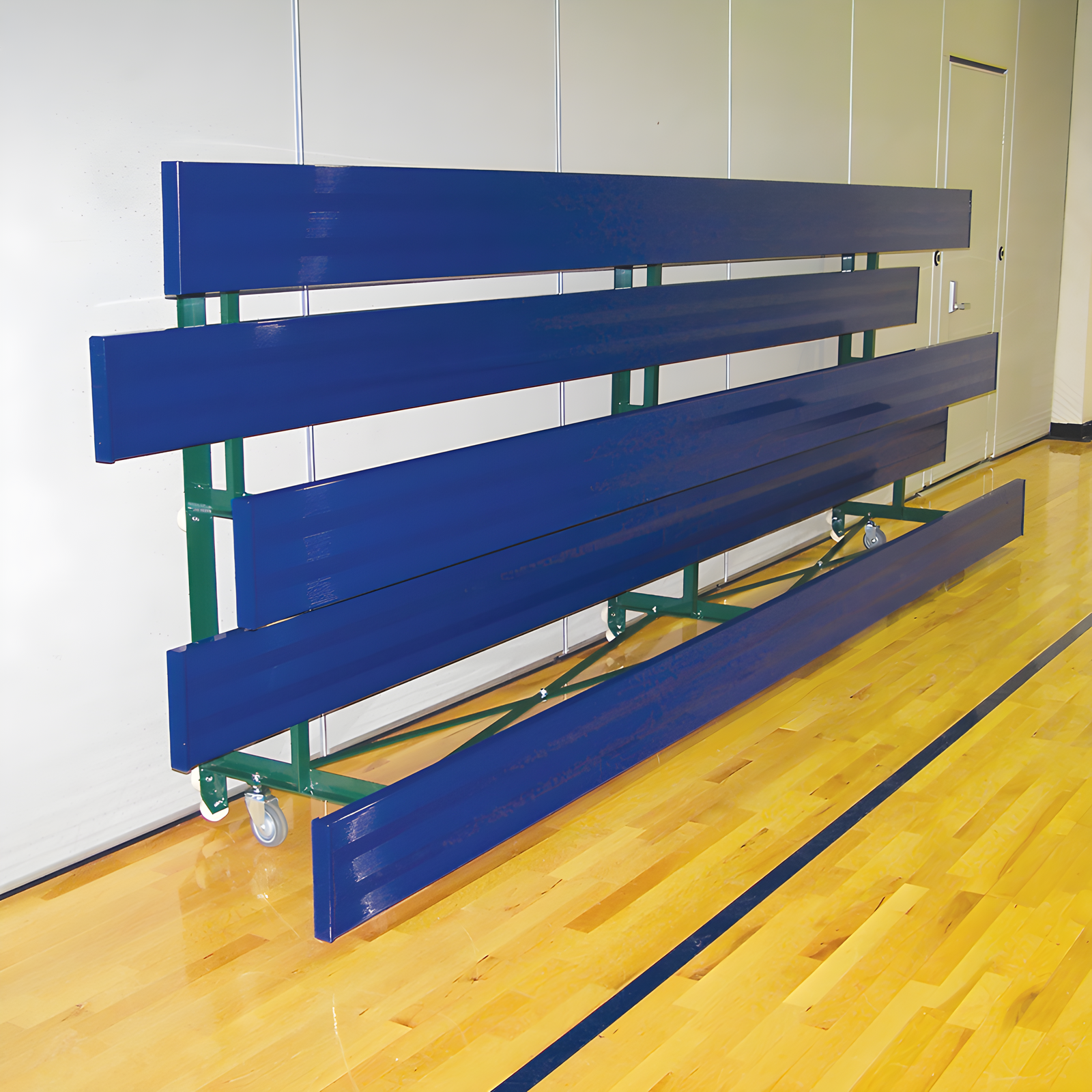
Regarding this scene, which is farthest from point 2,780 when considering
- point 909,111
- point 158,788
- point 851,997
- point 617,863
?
point 909,111

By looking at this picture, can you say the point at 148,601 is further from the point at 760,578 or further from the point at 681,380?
the point at 760,578

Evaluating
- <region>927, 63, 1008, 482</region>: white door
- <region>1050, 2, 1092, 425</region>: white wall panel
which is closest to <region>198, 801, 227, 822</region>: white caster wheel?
<region>927, 63, 1008, 482</region>: white door

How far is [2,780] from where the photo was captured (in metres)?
2.46

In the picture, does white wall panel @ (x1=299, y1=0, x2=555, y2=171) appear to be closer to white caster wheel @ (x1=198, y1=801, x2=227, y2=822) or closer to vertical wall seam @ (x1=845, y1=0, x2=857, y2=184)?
white caster wheel @ (x1=198, y1=801, x2=227, y2=822)

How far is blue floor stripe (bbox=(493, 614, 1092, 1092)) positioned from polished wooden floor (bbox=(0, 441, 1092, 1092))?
0.02 meters

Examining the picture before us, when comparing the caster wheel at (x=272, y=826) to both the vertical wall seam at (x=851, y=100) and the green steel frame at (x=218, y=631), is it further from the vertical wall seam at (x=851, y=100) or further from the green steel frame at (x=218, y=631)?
the vertical wall seam at (x=851, y=100)

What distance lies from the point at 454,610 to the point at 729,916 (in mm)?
882

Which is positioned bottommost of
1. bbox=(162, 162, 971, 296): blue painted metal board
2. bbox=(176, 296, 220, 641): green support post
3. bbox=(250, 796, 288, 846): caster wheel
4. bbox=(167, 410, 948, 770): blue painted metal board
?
bbox=(250, 796, 288, 846): caster wheel

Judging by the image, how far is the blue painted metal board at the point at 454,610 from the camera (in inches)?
84.4

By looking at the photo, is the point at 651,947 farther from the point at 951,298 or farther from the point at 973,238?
the point at 973,238

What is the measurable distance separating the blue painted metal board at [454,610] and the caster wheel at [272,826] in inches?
16.4

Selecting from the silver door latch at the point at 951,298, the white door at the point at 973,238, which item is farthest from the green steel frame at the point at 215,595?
the silver door latch at the point at 951,298

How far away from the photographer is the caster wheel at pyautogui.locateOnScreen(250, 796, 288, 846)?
8.65 ft

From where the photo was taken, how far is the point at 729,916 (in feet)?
7.69
